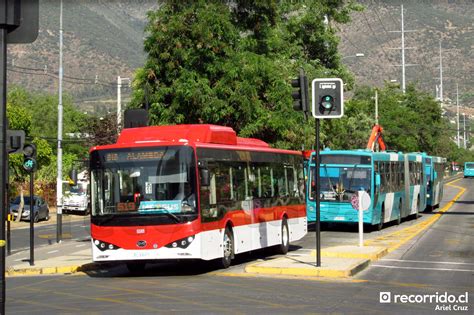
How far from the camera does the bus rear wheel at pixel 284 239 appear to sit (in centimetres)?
2489

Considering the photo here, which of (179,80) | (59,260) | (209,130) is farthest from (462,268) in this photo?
(179,80)

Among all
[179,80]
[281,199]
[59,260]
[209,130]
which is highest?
[179,80]

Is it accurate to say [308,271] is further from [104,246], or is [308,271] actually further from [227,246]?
[104,246]

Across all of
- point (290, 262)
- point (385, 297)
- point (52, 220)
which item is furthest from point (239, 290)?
point (52, 220)

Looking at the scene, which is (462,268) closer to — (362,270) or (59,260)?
(362,270)

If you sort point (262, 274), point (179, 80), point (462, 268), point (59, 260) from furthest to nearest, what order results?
point (179, 80)
point (59, 260)
point (462, 268)
point (262, 274)

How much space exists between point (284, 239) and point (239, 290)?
9.16 meters

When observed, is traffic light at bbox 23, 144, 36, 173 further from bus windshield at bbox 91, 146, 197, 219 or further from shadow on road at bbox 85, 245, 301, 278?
bus windshield at bbox 91, 146, 197, 219

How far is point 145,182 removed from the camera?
19281 millimetres

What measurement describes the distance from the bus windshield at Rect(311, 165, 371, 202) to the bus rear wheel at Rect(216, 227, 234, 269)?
13683mm

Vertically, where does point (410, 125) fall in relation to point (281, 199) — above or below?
above

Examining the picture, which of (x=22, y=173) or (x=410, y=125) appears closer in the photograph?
(x=22, y=173)

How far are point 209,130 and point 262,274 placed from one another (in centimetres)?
383

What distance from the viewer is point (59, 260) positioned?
78.9 ft
